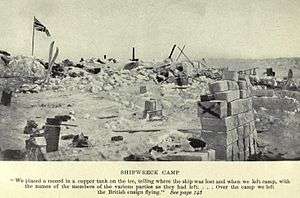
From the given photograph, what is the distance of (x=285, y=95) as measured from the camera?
772mm

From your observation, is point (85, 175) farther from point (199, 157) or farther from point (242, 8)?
point (242, 8)

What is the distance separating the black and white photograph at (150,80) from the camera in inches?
30.3

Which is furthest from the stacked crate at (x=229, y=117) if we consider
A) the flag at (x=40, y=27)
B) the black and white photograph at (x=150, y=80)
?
the flag at (x=40, y=27)

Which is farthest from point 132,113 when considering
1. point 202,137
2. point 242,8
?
point 242,8

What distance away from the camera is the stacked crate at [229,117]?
0.77 m

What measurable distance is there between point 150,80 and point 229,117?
153 mm

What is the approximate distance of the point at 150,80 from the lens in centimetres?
79

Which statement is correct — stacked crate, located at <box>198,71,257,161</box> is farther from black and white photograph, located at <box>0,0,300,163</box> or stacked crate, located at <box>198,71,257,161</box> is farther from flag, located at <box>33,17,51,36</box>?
flag, located at <box>33,17,51,36</box>

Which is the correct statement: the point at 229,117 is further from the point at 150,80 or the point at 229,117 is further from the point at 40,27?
the point at 40,27

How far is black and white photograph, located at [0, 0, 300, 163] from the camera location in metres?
0.77

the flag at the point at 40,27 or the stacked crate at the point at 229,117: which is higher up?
the flag at the point at 40,27

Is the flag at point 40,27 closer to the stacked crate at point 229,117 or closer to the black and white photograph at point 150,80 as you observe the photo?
the black and white photograph at point 150,80

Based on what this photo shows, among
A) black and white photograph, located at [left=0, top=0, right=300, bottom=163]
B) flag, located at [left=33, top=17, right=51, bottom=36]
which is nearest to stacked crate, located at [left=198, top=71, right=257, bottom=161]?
black and white photograph, located at [left=0, top=0, right=300, bottom=163]

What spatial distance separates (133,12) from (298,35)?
0.29 metres
